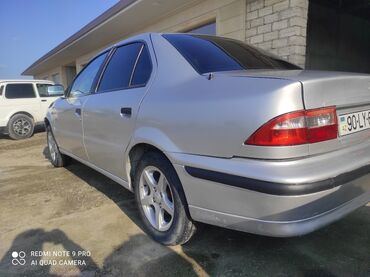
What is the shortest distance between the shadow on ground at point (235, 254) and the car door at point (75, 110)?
131 centimetres

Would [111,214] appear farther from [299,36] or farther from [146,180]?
[299,36]

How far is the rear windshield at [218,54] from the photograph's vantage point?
235 centimetres

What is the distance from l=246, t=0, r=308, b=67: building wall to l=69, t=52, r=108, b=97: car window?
3.53m

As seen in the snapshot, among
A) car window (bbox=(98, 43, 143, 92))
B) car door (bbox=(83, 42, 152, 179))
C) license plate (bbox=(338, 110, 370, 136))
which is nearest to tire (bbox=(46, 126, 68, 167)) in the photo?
car door (bbox=(83, 42, 152, 179))

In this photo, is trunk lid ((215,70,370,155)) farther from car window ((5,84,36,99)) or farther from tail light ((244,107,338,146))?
car window ((5,84,36,99))

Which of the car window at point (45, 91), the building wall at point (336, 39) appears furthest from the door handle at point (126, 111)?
the car window at point (45, 91)

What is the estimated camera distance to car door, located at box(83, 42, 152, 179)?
2.72 meters

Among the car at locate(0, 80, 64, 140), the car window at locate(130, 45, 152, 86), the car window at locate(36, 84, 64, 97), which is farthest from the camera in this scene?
the car window at locate(36, 84, 64, 97)

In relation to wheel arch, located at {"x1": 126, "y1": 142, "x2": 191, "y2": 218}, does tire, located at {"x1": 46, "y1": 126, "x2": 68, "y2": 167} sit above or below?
below

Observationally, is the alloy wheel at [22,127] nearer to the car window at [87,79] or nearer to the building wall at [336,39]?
the car window at [87,79]

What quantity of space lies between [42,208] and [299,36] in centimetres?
482

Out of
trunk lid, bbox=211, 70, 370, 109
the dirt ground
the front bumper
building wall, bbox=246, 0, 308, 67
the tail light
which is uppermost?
building wall, bbox=246, 0, 308, 67

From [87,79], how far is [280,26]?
3728 millimetres

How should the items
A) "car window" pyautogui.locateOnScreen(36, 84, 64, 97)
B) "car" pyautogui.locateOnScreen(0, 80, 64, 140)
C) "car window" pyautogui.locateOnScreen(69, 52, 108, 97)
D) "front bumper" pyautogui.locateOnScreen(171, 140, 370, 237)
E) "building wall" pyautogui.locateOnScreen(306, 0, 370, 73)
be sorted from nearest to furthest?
"front bumper" pyautogui.locateOnScreen(171, 140, 370, 237) < "car window" pyautogui.locateOnScreen(69, 52, 108, 97) < "building wall" pyautogui.locateOnScreen(306, 0, 370, 73) < "car" pyautogui.locateOnScreen(0, 80, 64, 140) < "car window" pyautogui.locateOnScreen(36, 84, 64, 97)
